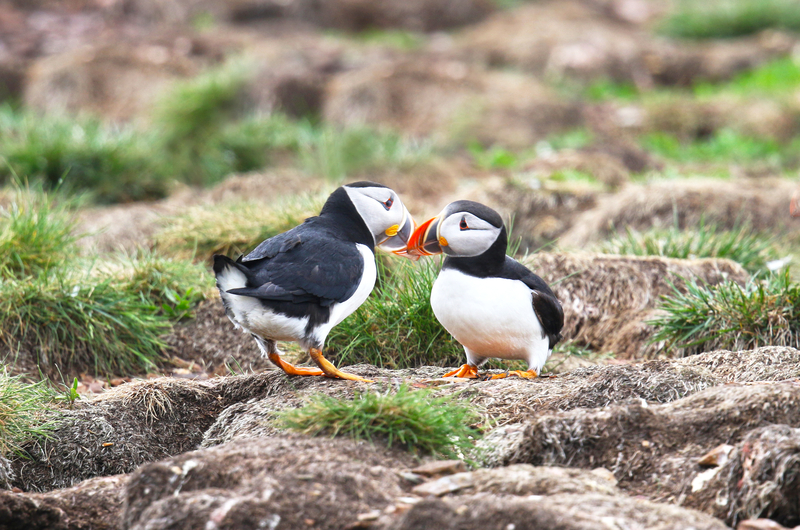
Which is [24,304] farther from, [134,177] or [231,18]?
[231,18]

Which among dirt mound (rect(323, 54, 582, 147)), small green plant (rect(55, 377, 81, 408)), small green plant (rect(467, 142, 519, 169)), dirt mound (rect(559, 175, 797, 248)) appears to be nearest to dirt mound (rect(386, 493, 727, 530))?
small green plant (rect(55, 377, 81, 408))

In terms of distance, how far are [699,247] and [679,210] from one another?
1.31 meters

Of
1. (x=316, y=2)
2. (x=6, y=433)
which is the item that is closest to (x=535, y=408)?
(x=6, y=433)

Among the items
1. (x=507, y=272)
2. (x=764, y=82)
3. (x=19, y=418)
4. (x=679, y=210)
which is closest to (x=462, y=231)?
(x=507, y=272)

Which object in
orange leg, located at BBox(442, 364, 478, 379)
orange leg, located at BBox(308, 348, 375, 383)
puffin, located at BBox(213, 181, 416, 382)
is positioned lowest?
orange leg, located at BBox(442, 364, 478, 379)

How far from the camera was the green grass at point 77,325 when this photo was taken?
457cm

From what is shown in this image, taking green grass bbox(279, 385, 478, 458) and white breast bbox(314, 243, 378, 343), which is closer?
green grass bbox(279, 385, 478, 458)

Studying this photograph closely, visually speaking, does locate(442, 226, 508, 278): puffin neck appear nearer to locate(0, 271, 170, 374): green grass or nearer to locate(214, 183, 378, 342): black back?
locate(214, 183, 378, 342): black back

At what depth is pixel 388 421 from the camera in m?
2.93

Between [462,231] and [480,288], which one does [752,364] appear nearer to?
[480,288]

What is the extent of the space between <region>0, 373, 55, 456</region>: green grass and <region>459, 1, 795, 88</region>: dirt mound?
426 inches

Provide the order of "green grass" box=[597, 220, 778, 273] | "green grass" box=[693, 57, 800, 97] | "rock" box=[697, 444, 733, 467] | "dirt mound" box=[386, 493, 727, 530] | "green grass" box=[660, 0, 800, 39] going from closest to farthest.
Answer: "dirt mound" box=[386, 493, 727, 530]
"rock" box=[697, 444, 733, 467]
"green grass" box=[597, 220, 778, 273]
"green grass" box=[693, 57, 800, 97]
"green grass" box=[660, 0, 800, 39]

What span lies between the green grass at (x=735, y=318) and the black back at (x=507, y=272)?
3.25ft

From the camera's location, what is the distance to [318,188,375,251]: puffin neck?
3.80 metres
